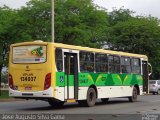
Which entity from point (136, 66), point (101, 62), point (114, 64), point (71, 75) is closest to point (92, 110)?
point (71, 75)

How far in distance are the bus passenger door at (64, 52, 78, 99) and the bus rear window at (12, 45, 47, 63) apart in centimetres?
140

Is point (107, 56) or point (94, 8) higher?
point (94, 8)

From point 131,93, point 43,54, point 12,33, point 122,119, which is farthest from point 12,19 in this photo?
point 122,119

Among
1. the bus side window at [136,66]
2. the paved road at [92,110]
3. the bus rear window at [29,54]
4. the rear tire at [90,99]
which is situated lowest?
the paved road at [92,110]

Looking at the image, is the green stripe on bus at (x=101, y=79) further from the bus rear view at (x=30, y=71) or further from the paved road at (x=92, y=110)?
the paved road at (x=92, y=110)

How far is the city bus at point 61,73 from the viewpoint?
2128 cm

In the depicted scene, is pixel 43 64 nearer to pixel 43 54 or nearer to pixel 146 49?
pixel 43 54

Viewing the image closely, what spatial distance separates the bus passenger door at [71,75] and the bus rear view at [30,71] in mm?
1387

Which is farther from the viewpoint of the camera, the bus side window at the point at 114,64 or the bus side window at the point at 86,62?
A: the bus side window at the point at 114,64

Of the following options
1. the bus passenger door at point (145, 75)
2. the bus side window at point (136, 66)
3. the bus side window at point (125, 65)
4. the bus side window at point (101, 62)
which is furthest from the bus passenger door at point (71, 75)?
the bus passenger door at point (145, 75)

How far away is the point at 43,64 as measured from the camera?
2138 centimetres

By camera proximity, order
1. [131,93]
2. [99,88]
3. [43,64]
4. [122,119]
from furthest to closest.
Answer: [131,93]
[99,88]
[43,64]
[122,119]

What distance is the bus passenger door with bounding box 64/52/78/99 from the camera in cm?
2233

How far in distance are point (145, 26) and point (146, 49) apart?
116 inches
